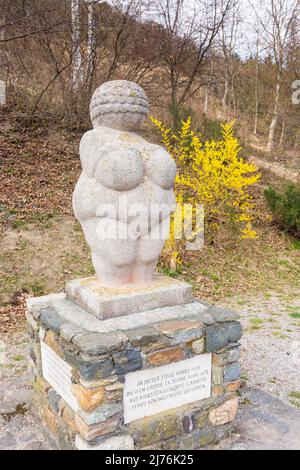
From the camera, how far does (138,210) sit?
2.94m

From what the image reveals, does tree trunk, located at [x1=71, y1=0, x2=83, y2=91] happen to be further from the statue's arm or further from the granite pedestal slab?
the granite pedestal slab

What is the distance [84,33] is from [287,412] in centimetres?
1112

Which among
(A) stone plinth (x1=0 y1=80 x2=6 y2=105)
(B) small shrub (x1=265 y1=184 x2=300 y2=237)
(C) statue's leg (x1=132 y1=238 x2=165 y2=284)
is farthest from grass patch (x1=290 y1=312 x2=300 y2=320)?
(A) stone plinth (x1=0 y1=80 x2=6 y2=105)

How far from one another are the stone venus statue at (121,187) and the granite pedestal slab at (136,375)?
45 centimetres

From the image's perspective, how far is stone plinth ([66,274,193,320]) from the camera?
285cm

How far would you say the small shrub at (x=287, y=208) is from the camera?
388 inches

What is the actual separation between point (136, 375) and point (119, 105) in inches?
72.6

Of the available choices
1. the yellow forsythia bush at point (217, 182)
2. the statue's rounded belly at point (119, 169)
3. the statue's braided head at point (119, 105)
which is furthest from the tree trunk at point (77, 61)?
the statue's rounded belly at point (119, 169)

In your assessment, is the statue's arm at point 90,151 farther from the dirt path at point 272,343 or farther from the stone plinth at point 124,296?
the dirt path at point 272,343

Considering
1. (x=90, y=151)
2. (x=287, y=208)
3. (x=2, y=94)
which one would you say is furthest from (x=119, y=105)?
(x=2, y=94)

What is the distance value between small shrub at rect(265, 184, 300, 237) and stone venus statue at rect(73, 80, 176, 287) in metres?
7.47

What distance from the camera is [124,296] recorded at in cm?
292

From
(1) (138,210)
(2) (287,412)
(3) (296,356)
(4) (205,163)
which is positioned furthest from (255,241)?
(1) (138,210)

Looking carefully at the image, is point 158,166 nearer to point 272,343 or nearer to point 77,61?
point 272,343
